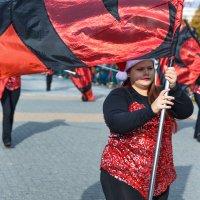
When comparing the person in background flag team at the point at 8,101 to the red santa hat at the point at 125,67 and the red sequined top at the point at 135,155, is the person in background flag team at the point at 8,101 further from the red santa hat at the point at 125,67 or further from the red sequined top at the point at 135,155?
the red sequined top at the point at 135,155

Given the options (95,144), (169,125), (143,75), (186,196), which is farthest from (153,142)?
(95,144)

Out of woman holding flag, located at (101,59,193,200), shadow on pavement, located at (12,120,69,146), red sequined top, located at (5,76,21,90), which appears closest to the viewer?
woman holding flag, located at (101,59,193,200)

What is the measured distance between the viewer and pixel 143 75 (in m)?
3.84

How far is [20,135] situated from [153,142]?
6.13 m

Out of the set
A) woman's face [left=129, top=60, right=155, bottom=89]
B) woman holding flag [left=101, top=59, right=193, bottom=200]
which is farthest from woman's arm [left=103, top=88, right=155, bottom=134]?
woman's face [left=129, top=60, right=155, bottom=89]

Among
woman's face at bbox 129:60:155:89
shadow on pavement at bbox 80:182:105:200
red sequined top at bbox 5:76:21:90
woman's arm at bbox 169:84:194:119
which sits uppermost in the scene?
woman's face at bbox 129:60:155:89

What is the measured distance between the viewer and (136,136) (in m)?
3.76

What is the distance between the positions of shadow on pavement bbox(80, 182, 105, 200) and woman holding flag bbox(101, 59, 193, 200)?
2.30 m

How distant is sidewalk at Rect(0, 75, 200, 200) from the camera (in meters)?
6.41

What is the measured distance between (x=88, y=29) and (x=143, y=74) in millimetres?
479

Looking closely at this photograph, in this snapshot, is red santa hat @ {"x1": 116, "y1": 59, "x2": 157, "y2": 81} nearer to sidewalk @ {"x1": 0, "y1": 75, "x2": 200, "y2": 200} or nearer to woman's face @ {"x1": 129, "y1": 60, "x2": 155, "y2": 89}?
woman's face @ {"x1": 129, "y1": 60, "x2": 155, "y2": 89}

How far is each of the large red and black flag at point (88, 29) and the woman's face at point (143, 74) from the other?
0.24ft

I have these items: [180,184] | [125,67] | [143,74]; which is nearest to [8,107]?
[180,184]

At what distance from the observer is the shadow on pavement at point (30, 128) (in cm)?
948
